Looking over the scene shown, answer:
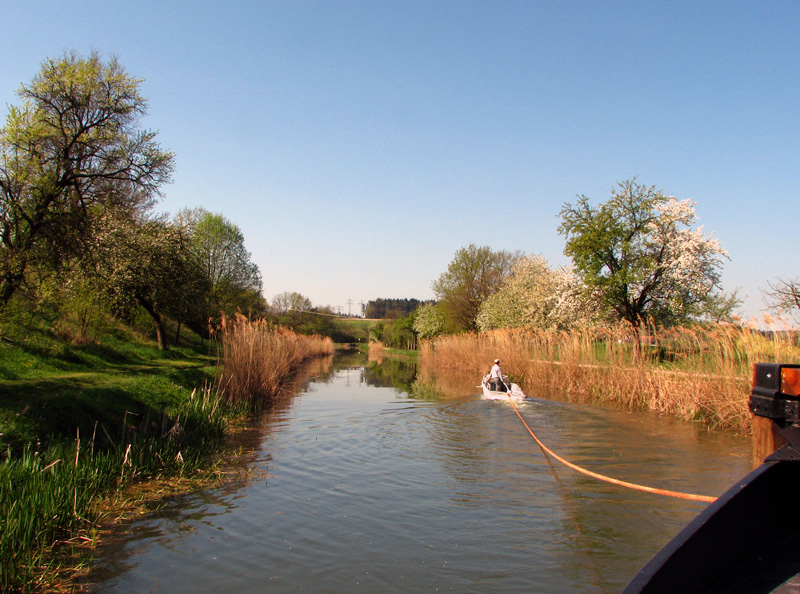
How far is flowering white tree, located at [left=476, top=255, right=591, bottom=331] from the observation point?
33125 mm

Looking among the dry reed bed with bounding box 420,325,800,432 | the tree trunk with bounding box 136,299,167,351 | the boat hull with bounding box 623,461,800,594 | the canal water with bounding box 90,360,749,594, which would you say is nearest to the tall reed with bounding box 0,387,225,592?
the canal water with bounding box 90,360,749,594

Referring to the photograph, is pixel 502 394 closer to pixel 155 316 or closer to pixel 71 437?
pixel 71 437

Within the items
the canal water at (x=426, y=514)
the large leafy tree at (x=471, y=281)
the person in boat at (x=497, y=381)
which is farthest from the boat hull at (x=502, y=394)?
the large leafy tree at (x=471, y=281)

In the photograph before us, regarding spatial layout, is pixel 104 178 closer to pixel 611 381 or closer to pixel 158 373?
pixel 158 373

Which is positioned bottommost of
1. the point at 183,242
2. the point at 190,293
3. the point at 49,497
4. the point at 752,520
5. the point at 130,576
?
the point at 130,576

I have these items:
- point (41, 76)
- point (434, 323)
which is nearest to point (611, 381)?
point (41, 76)

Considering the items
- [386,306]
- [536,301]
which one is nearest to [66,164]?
[536,301]

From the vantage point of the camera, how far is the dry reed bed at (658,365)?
42.1 feet

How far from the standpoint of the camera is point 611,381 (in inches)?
723

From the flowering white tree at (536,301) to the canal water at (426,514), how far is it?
62.3 ft

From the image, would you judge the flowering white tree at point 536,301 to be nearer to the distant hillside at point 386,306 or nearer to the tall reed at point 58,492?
the tall reed at point 58,492

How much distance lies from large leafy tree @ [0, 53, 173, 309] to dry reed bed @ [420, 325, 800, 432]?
51.6 feet

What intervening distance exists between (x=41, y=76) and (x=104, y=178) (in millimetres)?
3113

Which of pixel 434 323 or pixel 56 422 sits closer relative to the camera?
pixel 56 422
